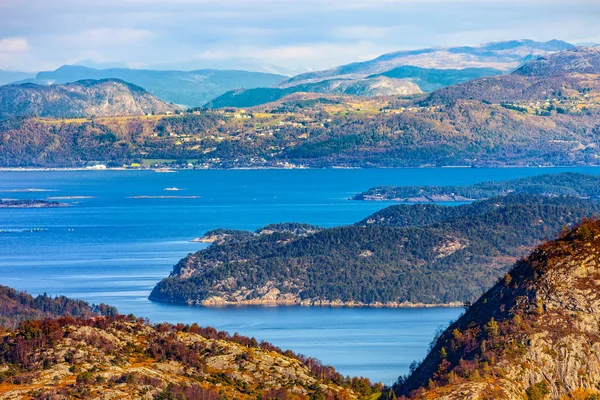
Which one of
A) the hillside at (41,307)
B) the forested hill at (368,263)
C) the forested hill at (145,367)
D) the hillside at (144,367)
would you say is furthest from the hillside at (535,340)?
the forested hill at (368,263)

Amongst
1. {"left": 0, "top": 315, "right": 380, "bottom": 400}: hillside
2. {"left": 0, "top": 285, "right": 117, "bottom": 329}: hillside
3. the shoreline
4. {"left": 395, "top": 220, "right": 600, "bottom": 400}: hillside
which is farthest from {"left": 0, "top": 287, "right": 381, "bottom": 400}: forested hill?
the shoreline

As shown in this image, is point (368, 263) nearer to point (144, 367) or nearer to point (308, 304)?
point (308, 304)

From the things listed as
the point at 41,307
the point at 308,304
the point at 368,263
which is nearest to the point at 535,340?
the point at 41,307

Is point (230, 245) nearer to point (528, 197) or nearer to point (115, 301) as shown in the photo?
point (115, 301)

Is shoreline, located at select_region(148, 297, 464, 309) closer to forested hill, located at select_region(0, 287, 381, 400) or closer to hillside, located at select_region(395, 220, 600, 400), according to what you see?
forested hill, located at select_region(0, 287, 381, 400)

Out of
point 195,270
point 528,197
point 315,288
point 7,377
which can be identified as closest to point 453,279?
point 315,288
